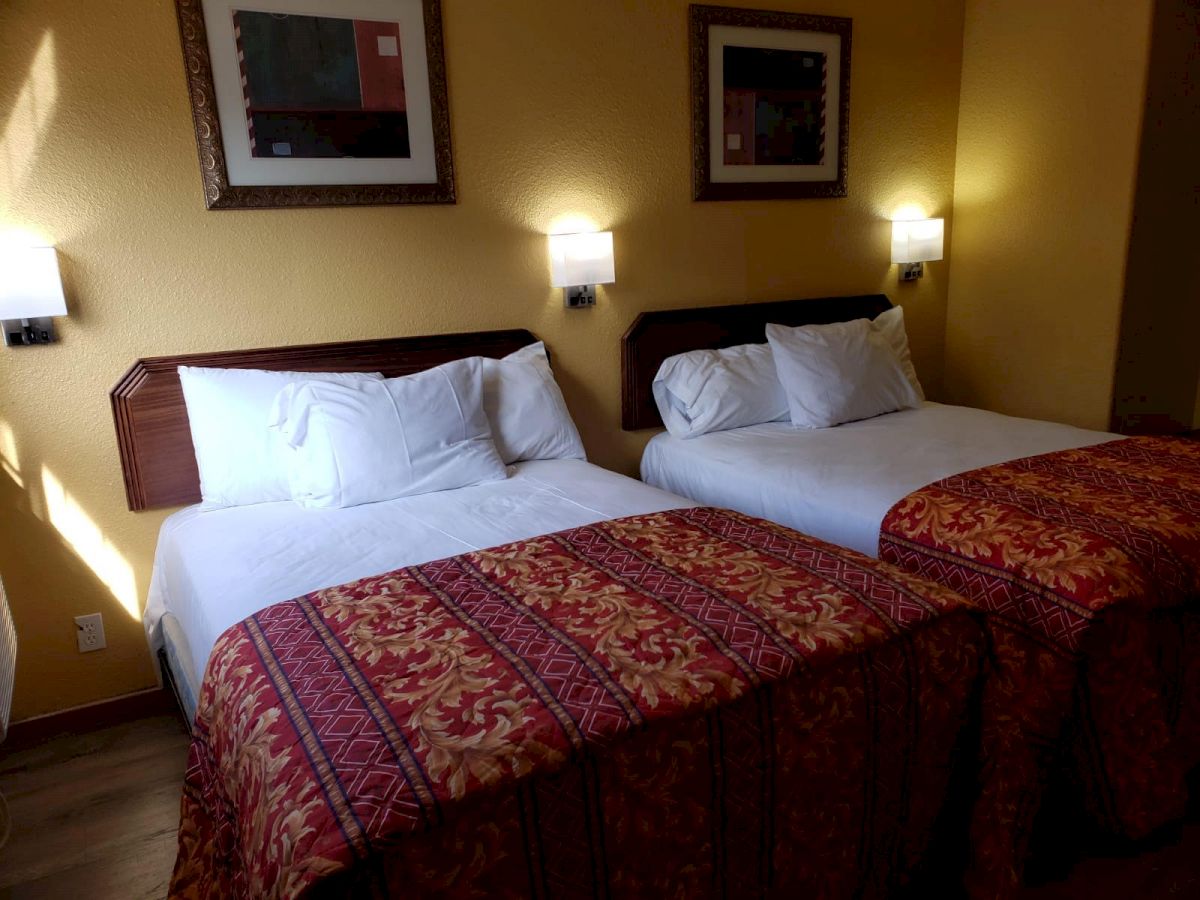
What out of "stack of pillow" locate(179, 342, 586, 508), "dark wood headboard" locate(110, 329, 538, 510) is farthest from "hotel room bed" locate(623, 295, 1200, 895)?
"dark wood headboard" locate(110, 329, 538, 510)

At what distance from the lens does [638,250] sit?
307 cm

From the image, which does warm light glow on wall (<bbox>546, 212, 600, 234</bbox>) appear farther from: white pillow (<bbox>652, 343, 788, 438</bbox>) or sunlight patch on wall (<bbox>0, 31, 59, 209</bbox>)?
sunlight patch on wall (<bbox>0, 31, 59, 209</bbox>)

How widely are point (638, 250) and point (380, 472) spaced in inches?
54.2

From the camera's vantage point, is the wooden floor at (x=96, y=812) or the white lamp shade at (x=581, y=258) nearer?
the wooden floor at (x=96, y=812)

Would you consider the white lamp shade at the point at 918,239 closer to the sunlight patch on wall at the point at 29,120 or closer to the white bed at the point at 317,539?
the white bed at the point at 317,539

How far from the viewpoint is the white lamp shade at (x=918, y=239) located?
11.7 feet

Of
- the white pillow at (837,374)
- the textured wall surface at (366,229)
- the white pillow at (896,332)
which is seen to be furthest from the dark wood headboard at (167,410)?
the white pillow at (896,332)

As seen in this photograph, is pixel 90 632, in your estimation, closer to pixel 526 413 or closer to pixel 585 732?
pixel 526 413

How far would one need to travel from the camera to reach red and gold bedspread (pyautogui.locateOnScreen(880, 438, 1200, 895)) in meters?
1.55

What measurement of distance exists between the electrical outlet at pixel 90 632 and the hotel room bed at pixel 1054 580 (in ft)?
6.44

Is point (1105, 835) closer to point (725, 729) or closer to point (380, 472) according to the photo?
point (725, 729)

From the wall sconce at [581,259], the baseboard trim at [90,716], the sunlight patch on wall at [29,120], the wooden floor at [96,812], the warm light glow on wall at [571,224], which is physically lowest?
the wooden floor at [96,812]

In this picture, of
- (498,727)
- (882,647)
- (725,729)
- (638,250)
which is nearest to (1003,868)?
(882,647)

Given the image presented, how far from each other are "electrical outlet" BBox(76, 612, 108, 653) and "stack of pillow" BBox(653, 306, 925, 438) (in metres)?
1.96
